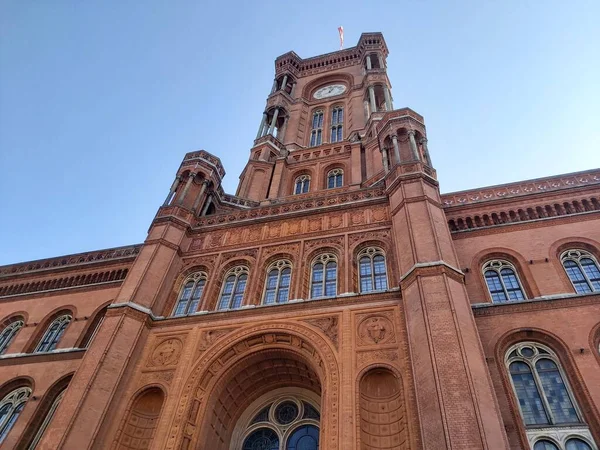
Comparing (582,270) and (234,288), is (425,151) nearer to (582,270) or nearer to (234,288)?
(582,270)

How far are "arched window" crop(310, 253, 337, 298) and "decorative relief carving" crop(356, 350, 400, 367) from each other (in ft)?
8.62

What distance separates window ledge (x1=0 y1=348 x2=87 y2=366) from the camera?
641 inches

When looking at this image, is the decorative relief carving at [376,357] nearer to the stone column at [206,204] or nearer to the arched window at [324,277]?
the arched window at [324,277]

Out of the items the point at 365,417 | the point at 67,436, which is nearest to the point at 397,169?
the point at 365,417

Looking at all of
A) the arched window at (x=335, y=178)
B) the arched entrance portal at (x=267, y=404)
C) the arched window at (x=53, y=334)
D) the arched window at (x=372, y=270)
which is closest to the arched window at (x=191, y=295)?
the arched entrance portal at (x=267, y=404)

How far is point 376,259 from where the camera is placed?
15.4 m

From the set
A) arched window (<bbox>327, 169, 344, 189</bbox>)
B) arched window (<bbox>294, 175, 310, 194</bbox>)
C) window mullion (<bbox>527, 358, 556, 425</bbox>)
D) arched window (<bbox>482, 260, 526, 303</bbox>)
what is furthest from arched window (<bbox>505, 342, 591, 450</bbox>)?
arched window (<bbox>294, 175, 310, 194</bbox>)

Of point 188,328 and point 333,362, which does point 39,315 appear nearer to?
point 188,328

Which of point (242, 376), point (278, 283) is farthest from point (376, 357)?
point (278, 283)

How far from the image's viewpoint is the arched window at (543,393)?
34.6 feet

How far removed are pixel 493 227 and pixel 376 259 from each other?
14.4 feet

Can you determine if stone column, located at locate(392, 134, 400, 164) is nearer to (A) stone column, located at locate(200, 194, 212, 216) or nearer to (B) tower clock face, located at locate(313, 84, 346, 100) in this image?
(A) stone column, located at locate(200, 194, 212, 216)

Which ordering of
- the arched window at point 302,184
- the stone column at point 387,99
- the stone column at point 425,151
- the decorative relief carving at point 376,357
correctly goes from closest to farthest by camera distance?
the decorative relief carving at point 376,357
the stone column at point 425,151
the arched window at point 302,184
the stone column at point 387,99

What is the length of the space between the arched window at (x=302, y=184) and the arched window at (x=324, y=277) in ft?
34.4
